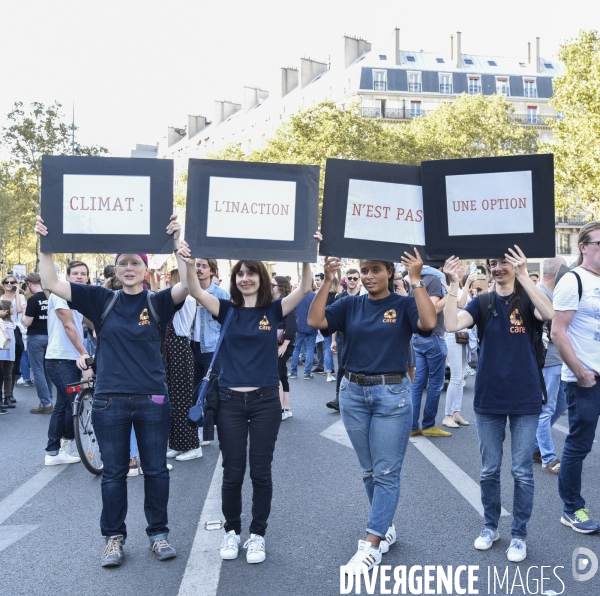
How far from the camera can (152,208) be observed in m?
4.57

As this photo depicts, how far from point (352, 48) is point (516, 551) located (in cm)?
7232

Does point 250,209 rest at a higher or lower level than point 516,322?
higher

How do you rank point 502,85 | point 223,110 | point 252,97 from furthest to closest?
point 223,110
point 252,97
point 502,85

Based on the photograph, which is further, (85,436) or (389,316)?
(85,436)

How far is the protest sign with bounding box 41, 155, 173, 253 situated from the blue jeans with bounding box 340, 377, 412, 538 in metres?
→ 1.49

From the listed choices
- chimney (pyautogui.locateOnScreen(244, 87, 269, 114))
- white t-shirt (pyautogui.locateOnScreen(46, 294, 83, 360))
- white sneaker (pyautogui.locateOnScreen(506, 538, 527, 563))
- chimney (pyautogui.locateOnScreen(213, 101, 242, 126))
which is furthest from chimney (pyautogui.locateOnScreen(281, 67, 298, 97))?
white sneaker (pyautogui.locateOnScreen(506, 538, 527, 563))

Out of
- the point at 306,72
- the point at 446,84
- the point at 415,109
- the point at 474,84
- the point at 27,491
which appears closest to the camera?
the point at 27,491

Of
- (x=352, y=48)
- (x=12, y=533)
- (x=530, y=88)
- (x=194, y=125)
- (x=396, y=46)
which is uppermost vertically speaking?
(x=194, y=125)

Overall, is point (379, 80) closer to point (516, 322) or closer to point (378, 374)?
point (516, 322)

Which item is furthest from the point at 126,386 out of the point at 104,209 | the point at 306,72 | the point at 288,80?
the point at 288,80

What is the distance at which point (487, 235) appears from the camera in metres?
4.60

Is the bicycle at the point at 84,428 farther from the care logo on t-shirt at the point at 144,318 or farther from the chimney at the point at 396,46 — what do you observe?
the chimney at the point at 396,46

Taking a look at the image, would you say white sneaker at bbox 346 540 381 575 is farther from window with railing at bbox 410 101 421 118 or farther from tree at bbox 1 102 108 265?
window with railing at bbox 410 101 421 118

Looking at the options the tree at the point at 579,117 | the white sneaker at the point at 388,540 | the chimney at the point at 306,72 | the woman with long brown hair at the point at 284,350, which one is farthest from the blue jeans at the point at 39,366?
the chimney at the point at 306,72
